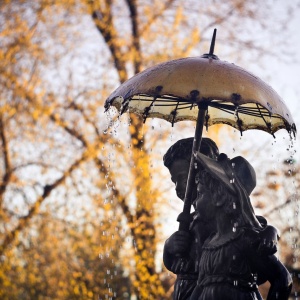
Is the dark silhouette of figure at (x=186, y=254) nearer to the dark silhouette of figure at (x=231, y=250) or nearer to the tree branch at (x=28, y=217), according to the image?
the dark silhouette of figure at (x=231, y=250)

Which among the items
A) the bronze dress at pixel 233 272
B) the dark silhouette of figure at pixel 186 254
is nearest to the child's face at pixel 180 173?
the dark silhouette of figure at pixel 186 254

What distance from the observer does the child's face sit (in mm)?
4488

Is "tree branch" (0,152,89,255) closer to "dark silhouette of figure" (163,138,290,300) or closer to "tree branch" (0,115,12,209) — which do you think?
"tree branch" (0,115,12,209)

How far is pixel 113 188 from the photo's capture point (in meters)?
11.6

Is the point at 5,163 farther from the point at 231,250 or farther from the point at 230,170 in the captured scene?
the point at 231,250

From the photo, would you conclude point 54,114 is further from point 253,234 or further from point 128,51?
point 253,234

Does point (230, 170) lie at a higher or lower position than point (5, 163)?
lower

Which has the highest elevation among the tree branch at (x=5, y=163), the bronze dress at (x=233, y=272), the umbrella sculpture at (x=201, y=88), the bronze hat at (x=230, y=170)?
the tree branch at (x=5, y=163)

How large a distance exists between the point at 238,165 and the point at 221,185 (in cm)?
22

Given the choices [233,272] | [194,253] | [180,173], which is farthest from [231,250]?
[180,173]

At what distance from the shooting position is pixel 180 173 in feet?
14.8

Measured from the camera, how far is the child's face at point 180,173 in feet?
14.7

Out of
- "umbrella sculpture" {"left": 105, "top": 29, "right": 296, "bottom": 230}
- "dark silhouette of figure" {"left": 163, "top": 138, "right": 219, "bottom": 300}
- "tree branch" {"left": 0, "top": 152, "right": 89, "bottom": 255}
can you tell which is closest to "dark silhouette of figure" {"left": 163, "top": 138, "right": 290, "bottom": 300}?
"dark silhouette of figure" {"left": 163, "top": 138, "right": 219, "bottom": 300}

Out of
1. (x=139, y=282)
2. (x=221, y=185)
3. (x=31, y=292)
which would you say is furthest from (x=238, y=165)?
(x=31, y=292)
